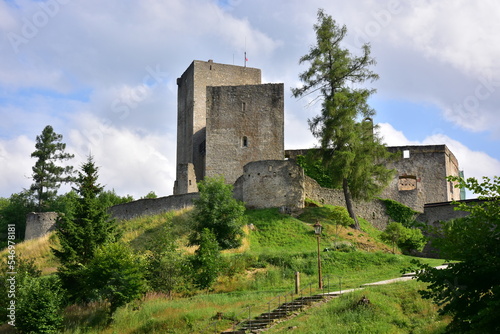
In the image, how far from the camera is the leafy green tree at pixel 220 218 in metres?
32.5

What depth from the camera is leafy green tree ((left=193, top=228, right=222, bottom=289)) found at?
27.5 metres

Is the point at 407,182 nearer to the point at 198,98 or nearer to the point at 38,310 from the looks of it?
the point at 198,98

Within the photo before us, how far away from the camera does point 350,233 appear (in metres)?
37.4

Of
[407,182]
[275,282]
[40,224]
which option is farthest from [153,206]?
[407,182]

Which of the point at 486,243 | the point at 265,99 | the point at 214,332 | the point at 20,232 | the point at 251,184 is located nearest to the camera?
the point at 486,243

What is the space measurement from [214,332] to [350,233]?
18.0 metres

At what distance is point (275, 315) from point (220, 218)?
38.6ft

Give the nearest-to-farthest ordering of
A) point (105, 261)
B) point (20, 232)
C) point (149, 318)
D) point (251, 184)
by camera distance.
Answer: point (149, 318) → point (105, 261) → point (251, 184) → point (20, 232)

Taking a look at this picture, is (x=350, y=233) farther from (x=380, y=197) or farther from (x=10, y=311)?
(x=10, y=311)

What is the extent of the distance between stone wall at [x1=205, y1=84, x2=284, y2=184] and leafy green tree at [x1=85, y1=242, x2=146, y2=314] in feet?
70.3

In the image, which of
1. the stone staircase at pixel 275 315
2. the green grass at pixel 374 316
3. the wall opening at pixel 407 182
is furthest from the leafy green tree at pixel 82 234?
the wall opening at pixel 407 182

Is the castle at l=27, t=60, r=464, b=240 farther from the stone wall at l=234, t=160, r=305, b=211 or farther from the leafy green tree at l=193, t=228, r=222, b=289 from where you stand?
the leafy green tree at l=193, t=228, r=222, b=289

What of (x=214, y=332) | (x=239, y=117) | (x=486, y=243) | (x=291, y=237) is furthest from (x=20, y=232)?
(x=486, y=243)

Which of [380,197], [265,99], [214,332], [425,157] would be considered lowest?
[214,332]
